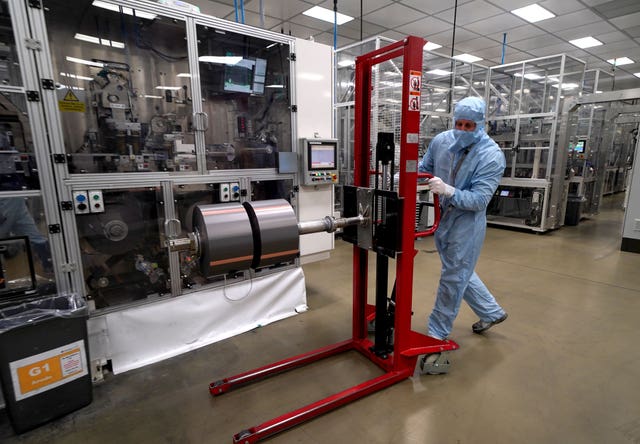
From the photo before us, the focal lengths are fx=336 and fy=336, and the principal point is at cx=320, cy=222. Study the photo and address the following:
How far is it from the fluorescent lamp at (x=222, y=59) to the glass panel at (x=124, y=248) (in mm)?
944

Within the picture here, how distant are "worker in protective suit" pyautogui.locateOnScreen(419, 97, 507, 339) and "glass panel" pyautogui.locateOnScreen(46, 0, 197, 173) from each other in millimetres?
1685

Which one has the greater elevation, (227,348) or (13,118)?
(13,118)

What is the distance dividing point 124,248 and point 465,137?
2.26 metres

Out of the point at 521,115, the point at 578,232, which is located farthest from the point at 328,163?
the point at 578,232

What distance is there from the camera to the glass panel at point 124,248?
2031 mm

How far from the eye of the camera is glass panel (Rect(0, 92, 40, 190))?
1671 mm

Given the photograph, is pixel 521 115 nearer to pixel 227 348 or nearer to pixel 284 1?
pixel 284 1

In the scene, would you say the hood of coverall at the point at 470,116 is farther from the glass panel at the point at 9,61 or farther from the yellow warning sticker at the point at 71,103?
the glass panel at the point at 9,61

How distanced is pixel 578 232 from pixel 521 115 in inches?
85.0

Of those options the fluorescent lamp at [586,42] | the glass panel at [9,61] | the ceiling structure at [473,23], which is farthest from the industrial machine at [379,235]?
the fluorescent lamp at [586,42]

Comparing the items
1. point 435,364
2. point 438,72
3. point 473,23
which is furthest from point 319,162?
point 473,23

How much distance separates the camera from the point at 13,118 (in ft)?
5.53

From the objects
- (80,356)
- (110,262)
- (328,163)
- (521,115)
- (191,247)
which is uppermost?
(521,115)

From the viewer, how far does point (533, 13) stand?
5152 mm
